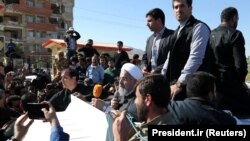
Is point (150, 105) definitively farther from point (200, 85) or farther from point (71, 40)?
point (71, 40)

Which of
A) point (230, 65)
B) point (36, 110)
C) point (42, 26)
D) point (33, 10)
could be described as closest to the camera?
point (36, 110)

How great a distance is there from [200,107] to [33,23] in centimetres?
5984

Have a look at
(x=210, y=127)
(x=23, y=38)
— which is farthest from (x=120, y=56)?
(x=23, y=38)

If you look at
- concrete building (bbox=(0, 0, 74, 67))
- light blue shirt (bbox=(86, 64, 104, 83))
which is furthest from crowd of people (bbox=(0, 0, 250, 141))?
concrete building (bbox=(0, 0, 74, 67))

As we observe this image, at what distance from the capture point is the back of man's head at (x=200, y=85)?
3221mm

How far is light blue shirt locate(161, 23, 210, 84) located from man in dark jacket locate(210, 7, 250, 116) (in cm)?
53

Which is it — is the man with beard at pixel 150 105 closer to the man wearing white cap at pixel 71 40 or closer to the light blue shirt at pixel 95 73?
the light blue shirt at pixel 95 73

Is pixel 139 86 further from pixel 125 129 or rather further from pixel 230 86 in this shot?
pixel 230 86

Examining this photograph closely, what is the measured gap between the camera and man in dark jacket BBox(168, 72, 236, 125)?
2908mm

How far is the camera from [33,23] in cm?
6062

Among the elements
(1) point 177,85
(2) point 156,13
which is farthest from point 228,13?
(1) point 177,85

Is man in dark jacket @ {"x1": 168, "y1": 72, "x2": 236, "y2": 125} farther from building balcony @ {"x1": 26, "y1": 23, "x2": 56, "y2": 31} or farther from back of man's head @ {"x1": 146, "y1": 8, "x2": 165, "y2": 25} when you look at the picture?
building balcony @ {"x1": 26, "y1": 23, "x2": 56, "y2": 31}

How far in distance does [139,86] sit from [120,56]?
8562mm

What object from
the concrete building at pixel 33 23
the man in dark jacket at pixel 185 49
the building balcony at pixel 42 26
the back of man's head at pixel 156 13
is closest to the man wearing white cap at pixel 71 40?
the back of man's head at pixel 156 13
